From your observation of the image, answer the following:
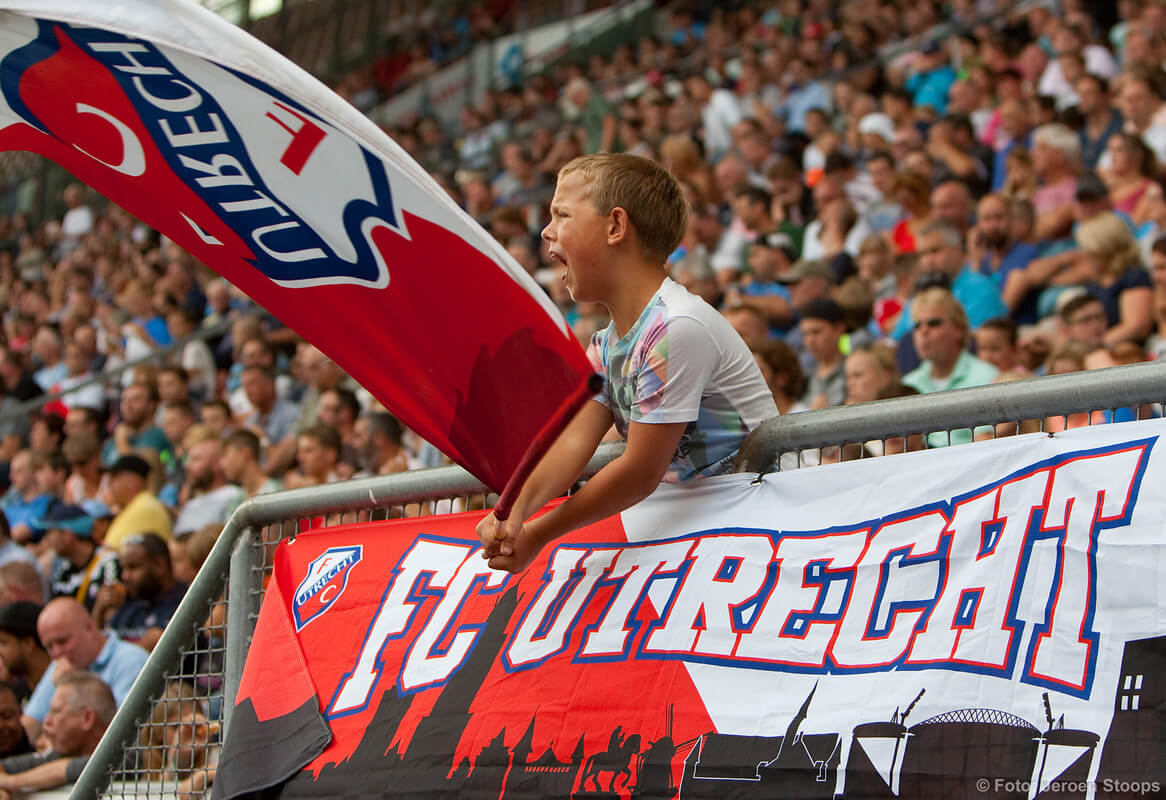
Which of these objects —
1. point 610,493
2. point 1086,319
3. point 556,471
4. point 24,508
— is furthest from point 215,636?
point 24,508

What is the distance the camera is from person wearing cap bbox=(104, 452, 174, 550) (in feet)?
24.3

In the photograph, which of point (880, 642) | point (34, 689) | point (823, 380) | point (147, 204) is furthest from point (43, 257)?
point (880, 642)

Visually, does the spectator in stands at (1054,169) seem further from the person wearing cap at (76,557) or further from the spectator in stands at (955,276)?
the person wearing cap at (76,557)

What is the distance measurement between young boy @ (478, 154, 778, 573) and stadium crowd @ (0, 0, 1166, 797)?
0.85m

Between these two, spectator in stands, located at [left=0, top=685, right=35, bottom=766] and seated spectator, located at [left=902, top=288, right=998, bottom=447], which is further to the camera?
spectator in stands, located at [left=0, top=685, right=35, bottom=766]

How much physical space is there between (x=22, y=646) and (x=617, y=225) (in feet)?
15.5

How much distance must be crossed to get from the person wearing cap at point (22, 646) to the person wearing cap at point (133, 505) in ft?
2.65

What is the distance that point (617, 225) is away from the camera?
2721 millimetres

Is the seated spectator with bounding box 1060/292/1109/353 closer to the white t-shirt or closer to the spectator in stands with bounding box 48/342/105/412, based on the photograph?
the white t-shirt

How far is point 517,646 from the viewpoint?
2818 millimetres

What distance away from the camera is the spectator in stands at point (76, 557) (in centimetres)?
670

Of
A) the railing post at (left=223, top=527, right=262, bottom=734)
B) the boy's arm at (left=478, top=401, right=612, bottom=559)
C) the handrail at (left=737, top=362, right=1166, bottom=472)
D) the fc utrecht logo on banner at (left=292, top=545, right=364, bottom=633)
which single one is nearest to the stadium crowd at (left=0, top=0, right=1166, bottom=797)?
the railing post at (left=223, top=527, right=262, bottom=734)

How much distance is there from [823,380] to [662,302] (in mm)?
3635

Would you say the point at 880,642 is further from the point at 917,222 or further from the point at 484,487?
the point at 917,222
